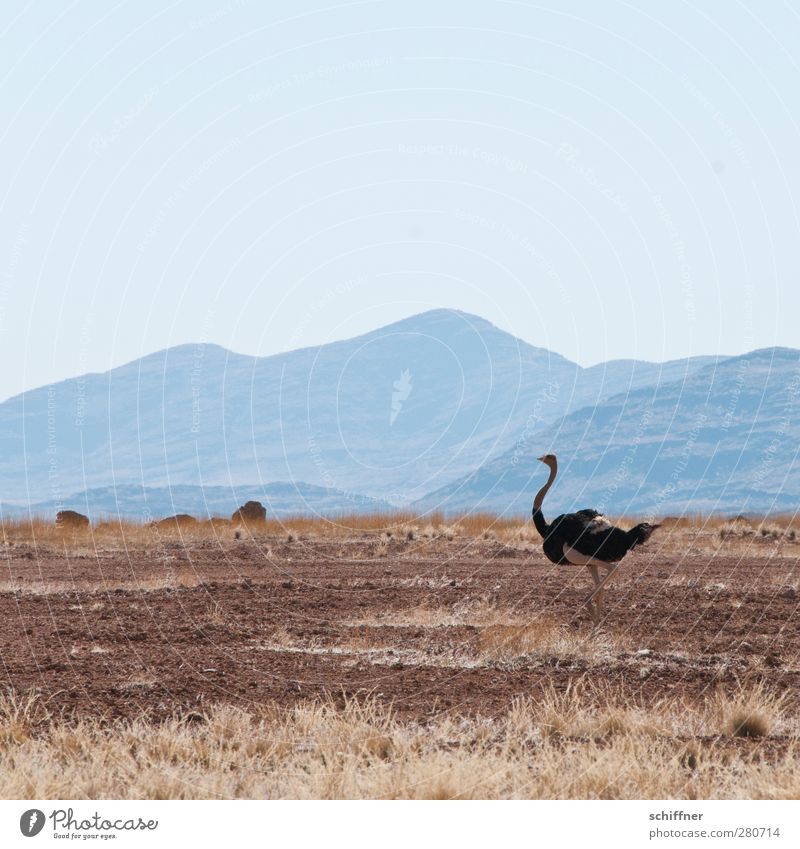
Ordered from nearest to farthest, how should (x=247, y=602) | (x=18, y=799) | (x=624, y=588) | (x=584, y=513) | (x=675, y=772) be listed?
(x=18, y=799), (x=675, y=772), (x=584, y=513), (x=247, y=602), (x=624, y=588)

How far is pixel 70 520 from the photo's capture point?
156 ft

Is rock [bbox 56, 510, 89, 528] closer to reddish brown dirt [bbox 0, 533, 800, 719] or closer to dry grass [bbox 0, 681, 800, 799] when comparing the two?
reddish brown dirt [bbox 0, 533, 800, 719]

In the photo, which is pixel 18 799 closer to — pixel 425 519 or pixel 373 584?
pixel 373 584

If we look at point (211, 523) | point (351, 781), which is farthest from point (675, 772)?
point (211, 523)

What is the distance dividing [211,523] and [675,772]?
34.4 metres

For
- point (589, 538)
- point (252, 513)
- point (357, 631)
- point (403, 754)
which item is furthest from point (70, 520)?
point (403, 754)

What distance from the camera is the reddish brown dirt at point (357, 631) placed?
14.3 meters

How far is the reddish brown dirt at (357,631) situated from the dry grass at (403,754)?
781 mm

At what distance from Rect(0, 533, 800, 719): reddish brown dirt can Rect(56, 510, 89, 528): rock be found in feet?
45.2

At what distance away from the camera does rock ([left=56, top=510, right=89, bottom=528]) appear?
44.5 m

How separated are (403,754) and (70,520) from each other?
38177mm

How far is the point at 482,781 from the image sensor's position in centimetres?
1002

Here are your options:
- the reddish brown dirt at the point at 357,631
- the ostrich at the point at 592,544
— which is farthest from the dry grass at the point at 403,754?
the ostrich at the point at 592,544

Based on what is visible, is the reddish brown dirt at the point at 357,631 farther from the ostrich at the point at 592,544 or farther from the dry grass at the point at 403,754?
the dry grass at the point at 403,754
